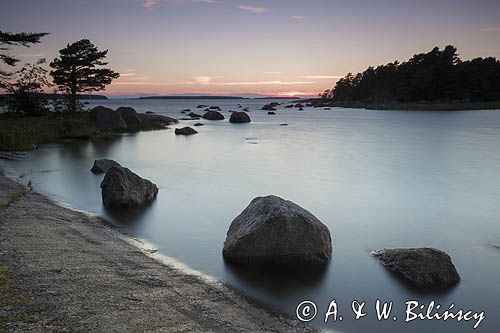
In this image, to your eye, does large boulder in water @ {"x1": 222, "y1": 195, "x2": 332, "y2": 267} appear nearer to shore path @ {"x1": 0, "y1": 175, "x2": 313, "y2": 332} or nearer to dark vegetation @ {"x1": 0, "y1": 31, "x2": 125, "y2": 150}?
shore path @ {"x1": 0, "y1": 175, "x2": 313, "y2": 332}

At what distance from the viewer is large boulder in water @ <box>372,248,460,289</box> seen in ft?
→ 26.5

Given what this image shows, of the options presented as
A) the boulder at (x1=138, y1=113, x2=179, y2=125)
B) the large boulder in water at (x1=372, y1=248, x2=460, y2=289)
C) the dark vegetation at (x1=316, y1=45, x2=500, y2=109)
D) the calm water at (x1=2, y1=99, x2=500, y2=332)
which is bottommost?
the calm water at (x1=2, y1=99, x2=500, y2=332)

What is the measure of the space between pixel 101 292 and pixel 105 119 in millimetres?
38640

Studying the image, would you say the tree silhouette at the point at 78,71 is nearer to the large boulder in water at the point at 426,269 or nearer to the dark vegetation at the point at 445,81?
the large boulder in water at the point at 426,269

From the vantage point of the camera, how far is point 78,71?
152 ft

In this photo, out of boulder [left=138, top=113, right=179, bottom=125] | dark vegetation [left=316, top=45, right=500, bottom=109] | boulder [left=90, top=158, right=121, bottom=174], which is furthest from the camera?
dark vegetation [left=316, top=45, right=500, bottom=109]

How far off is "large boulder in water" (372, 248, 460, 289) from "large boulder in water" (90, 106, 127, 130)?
37.8 m

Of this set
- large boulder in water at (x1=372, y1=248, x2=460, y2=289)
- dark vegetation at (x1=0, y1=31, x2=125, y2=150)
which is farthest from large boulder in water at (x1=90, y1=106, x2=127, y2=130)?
large boulder in water at (x1=372, y1=248, x2=460, y2=289)

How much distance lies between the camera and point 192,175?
861 inches

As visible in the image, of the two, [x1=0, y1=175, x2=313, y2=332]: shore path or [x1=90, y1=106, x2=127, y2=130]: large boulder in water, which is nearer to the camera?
[x1=0, y1=175, x2=313, y2=332]: shore path

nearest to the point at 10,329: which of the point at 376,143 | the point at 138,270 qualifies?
Result: the point at 138,270

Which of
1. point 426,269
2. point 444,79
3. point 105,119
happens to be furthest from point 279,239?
point 444,79

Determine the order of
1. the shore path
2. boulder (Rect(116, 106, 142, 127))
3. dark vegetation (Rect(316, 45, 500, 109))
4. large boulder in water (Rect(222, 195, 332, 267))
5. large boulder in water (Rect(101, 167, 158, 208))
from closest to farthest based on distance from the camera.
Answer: the shore path < large boulder in water (Rect(222, 195, 332, 267)) < large boulder in water (Rect(101, 167, 158, 208)) < boulder (Rect(116, 106, 142, 127)) < dark vegetation (Rect(316, 45, 500, 109))

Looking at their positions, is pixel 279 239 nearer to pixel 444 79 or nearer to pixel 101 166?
pixel 101 166
